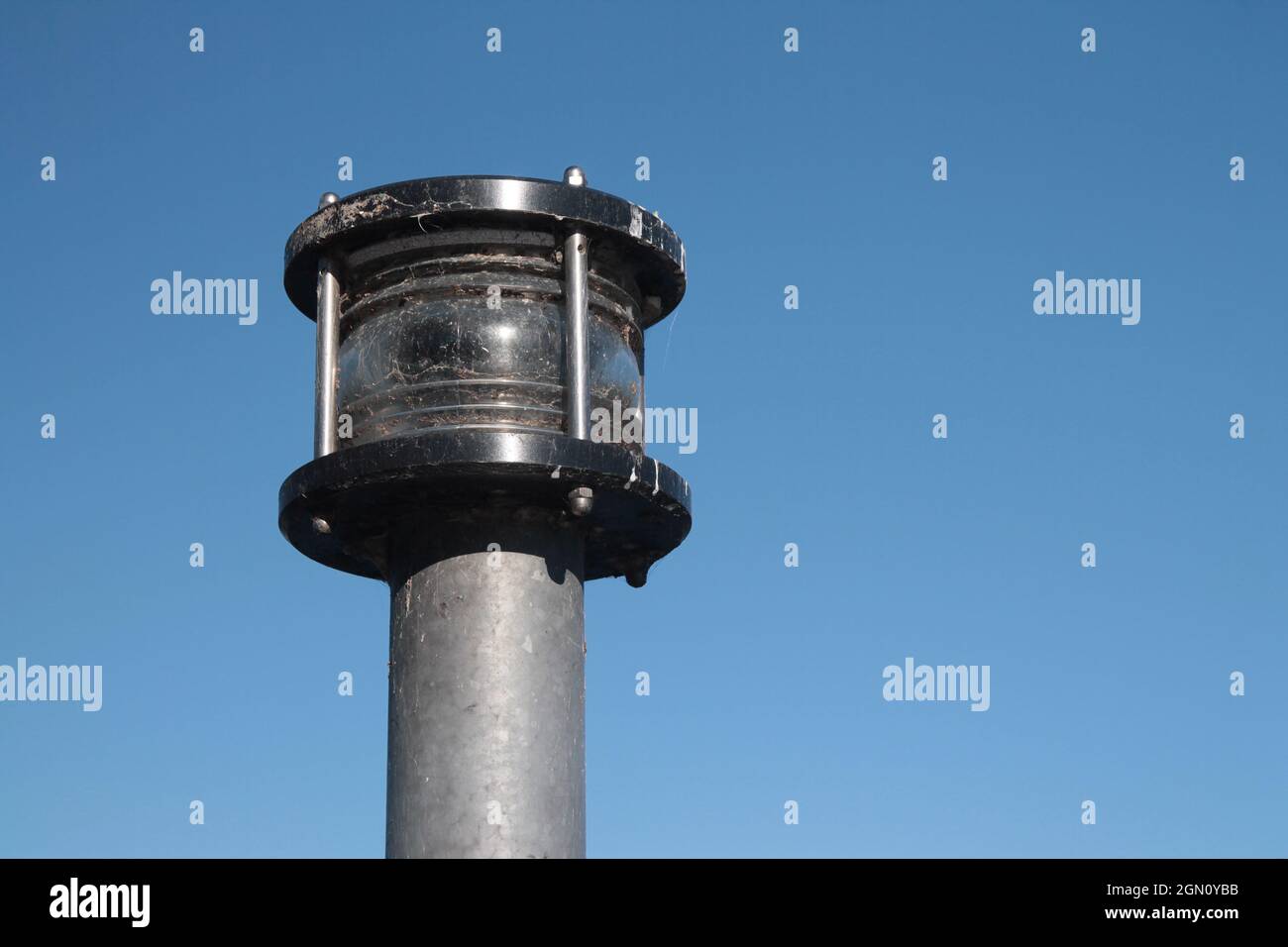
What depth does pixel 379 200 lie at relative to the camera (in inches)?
362

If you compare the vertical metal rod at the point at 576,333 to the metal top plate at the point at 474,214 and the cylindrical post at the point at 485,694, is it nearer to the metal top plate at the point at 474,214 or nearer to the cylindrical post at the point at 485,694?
the metal top plate at the point at 474,214

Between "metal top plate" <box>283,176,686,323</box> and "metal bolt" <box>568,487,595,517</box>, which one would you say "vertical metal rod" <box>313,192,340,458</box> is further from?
"metal bolt" <box>568,487,595,517</box>

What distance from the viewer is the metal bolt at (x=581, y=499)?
349 inches

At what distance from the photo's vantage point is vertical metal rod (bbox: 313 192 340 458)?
9312 millimetres

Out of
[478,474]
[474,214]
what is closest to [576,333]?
[474,214]

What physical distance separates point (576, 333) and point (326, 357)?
126cm

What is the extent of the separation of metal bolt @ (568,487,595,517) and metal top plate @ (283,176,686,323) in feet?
4.17

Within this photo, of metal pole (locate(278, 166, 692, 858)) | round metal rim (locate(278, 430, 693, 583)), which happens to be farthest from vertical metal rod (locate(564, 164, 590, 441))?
round metal rim (locate(278, 430, 693, 583))

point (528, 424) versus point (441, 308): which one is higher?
point (441, 308)

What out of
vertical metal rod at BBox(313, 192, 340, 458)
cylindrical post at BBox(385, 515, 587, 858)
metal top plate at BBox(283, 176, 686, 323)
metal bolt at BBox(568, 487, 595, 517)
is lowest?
cylindrical post at BBox(385, 515, 587, 858)

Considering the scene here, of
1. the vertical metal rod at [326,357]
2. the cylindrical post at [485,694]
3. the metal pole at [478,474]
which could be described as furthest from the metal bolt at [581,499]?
the vertical metal rod at [326,357]
